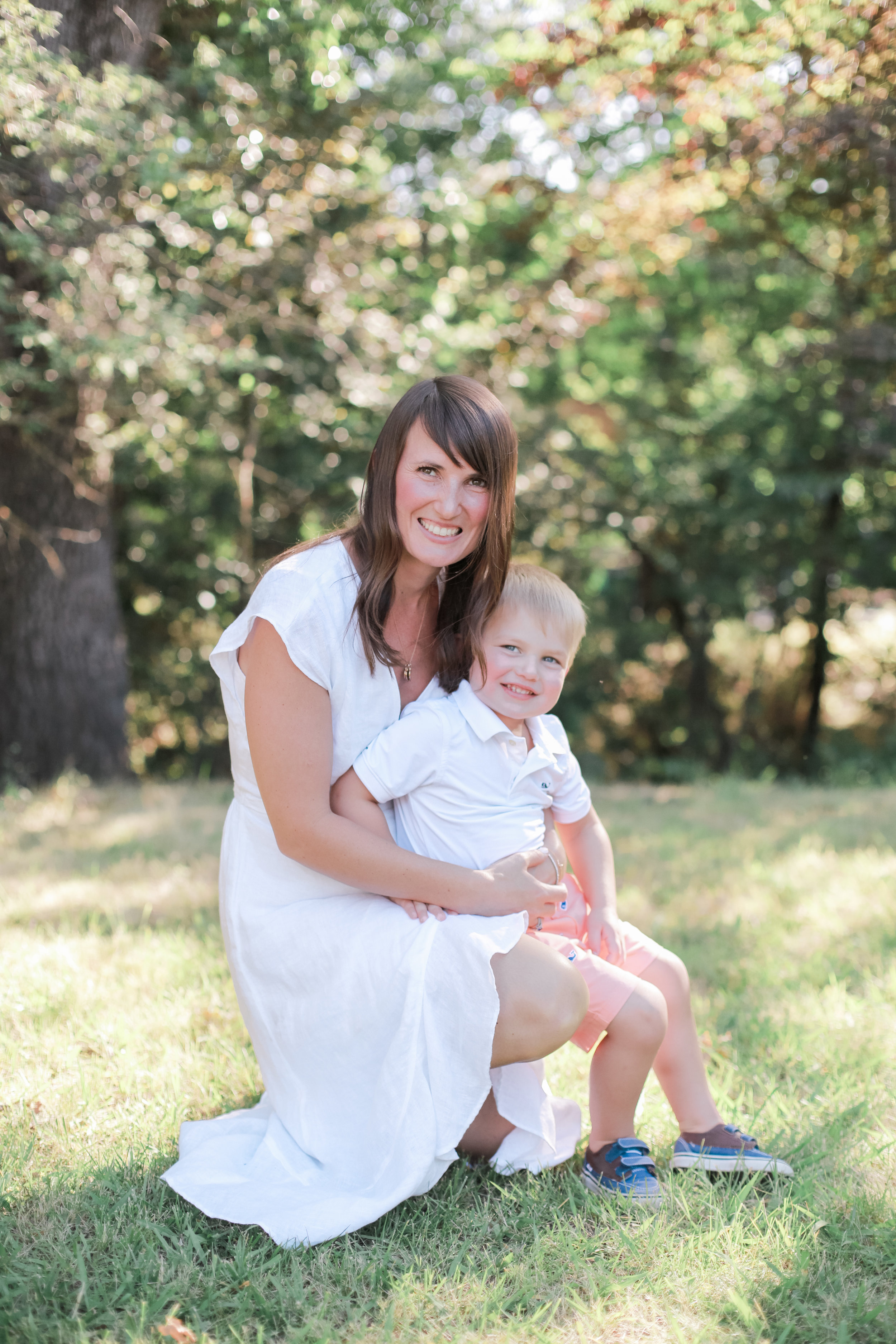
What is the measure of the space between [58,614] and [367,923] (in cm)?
480

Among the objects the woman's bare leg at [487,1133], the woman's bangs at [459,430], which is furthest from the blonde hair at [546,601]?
the woman's bare leg at [487,1133]

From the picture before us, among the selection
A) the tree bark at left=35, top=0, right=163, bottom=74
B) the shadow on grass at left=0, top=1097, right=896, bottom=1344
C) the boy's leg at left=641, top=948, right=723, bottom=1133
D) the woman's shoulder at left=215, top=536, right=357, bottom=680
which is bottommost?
the shadow on grass at left=0, top=1097, right=896, bottom=1344

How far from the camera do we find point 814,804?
20.0 ft

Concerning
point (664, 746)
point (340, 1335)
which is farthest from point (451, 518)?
point (664, 746)

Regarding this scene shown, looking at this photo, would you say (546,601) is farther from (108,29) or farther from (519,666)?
(108,29)

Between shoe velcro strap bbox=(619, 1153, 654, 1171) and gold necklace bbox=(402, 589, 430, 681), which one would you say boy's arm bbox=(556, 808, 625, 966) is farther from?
gold necklace bbox=(402, 589, 430, 681)

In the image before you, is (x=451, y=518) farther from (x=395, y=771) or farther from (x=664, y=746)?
(x=664, y=746)

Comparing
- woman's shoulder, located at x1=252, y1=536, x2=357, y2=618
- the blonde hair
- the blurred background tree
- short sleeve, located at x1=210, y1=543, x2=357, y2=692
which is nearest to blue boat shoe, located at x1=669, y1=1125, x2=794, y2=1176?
the blonde hair

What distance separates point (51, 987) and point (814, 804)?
15.1ft

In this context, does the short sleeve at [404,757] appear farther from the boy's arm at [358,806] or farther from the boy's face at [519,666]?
the boy's face at [519,666]

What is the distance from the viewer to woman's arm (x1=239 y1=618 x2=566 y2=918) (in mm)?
2127

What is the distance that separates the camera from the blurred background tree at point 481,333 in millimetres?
4949

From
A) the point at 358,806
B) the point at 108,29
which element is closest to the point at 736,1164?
the point at 358,806

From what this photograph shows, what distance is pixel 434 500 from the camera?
2.25 m
